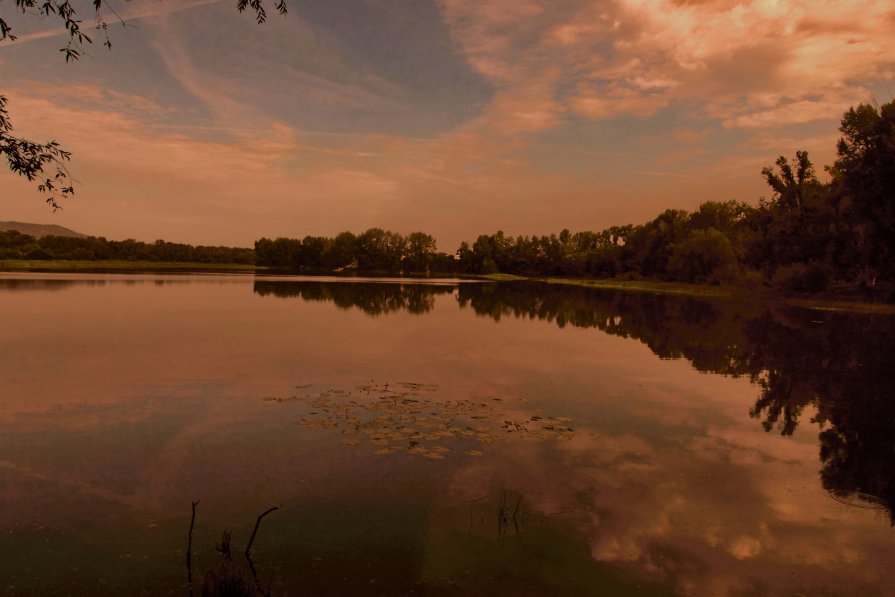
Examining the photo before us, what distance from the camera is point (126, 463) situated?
9492mm

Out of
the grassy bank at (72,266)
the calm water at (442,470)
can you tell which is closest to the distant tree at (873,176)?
the calm water at (442,470)

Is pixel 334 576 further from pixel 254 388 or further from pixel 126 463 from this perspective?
pixel 254 388

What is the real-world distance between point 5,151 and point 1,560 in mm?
5845

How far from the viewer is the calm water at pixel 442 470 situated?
21.5 feet

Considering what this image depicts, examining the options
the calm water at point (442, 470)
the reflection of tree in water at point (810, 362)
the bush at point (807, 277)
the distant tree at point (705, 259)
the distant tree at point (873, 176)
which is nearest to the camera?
the calm water at point (442, 470)

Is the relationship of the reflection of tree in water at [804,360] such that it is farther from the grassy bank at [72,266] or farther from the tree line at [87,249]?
the tree line at [87,249]

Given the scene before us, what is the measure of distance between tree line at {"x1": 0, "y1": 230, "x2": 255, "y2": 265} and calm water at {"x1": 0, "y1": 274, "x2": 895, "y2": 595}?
154089 millimetres

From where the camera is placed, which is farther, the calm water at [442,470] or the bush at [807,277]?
the bush at [807,277]

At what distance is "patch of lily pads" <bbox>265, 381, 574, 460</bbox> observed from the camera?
11016 mm

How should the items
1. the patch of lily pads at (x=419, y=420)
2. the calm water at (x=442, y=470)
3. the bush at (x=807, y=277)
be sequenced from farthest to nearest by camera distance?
1. the bush at (x=807, y=277)
2. the patch of lily pads at (x=419, y=420)
3. the calm water at (x=442, y=470)

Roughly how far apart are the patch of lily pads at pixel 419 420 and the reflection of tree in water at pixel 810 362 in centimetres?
584

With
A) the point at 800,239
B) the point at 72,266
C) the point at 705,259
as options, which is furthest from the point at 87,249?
the point at 800,239

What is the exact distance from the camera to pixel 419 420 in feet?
41.6

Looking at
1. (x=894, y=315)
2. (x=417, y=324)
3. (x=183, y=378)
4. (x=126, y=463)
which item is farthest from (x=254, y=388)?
(x=894, y=315)
